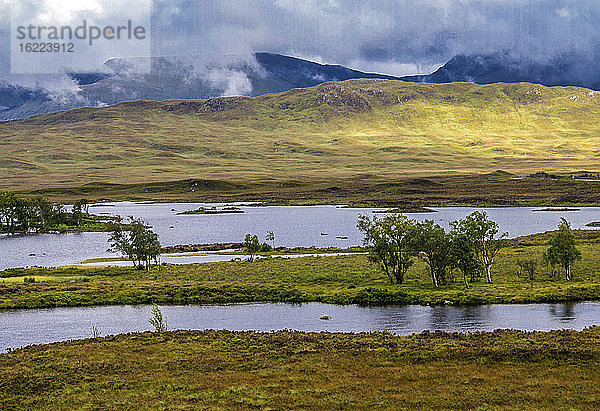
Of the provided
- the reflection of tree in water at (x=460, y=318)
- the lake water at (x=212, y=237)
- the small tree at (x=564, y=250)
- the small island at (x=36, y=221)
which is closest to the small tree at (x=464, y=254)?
the small tree at (x=564, y=250)

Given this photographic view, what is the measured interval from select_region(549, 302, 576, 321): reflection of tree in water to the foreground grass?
9688mm

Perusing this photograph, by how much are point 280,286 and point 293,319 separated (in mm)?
16861

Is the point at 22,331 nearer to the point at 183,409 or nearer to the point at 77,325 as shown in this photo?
the point at 77,325

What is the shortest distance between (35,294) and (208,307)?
87.8 feet

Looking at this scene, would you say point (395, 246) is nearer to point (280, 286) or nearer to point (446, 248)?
point (446, 248)

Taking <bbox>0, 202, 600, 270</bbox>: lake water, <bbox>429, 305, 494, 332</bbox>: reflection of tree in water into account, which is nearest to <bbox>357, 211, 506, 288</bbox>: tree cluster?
<bbox>429, 305, 494, 332</bbox>: reflection of tree in water

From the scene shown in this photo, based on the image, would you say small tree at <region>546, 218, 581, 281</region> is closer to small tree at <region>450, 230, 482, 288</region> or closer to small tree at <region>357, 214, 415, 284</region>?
small tree at <region>450, 230, 482, 288</region>

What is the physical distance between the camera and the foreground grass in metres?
40.1

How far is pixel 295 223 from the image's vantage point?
19838cm

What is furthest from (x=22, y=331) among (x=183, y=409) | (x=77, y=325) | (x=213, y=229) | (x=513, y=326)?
(x=213, y=229)

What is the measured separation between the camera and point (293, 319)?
72.4 metres

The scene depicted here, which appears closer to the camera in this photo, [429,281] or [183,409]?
[183,409]

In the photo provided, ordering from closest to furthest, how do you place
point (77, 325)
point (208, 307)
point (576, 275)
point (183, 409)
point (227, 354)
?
point (183, 409), point (227, 354), point (77, 325), point (208, 307), point (576, 275)

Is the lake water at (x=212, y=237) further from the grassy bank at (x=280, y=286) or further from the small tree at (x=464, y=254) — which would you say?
the small tree at (x=464, y=254)
